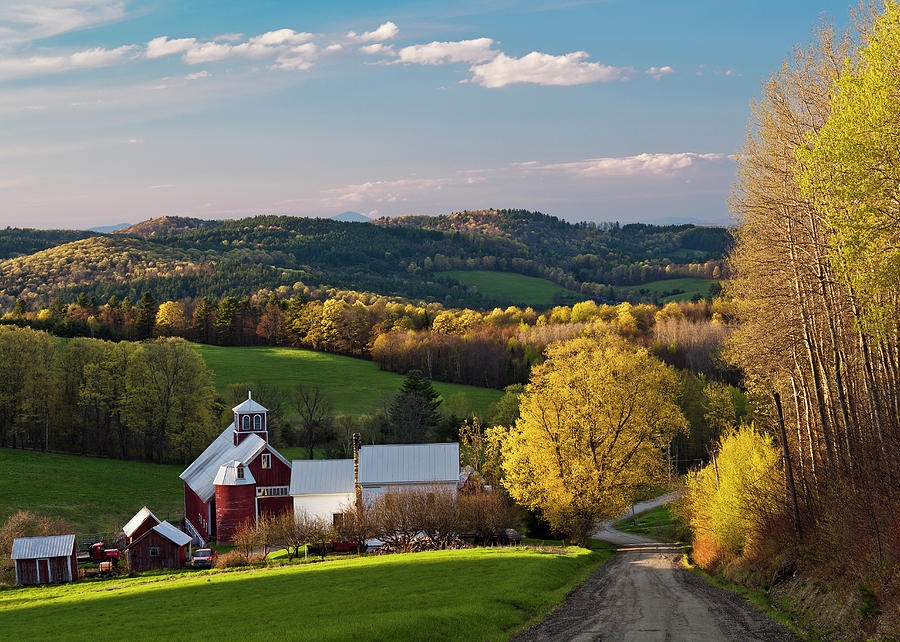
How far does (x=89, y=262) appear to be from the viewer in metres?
181

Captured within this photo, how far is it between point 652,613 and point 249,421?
4685 cm

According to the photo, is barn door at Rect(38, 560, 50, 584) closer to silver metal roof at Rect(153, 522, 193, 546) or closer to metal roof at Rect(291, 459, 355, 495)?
silver metal roof at Rect(153, 522, 193, 546)

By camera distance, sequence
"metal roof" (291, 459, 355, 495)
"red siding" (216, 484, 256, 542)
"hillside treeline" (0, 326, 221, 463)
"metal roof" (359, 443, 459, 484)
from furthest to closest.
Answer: "hillside treeline" (0, 326, 221, 463)
"red siding" (216, 484, 256, 542)
"metal roof" (291, 459, 355, 495)
"metal roof" (359, 443, 459, 484)

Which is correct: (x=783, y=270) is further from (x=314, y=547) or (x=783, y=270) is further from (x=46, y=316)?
(x=46, y=316)

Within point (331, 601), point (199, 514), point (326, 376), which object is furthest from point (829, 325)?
point (326, 376)

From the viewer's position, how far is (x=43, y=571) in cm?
4222

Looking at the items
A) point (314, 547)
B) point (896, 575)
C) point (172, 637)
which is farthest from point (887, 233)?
point (314, 547)

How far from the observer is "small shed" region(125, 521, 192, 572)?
45672mm

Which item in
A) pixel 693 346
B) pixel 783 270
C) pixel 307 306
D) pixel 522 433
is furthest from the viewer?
pixel 307 306

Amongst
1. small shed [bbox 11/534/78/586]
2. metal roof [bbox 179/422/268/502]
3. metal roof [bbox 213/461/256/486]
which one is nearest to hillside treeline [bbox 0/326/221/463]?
metal roof [bbox 179/422/268/502]

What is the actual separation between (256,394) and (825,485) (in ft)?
246

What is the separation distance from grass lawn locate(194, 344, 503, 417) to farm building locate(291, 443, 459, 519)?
37.7 meters

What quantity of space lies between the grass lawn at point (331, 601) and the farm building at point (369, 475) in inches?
563

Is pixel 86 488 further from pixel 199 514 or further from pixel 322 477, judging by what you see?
pixel 322 477
